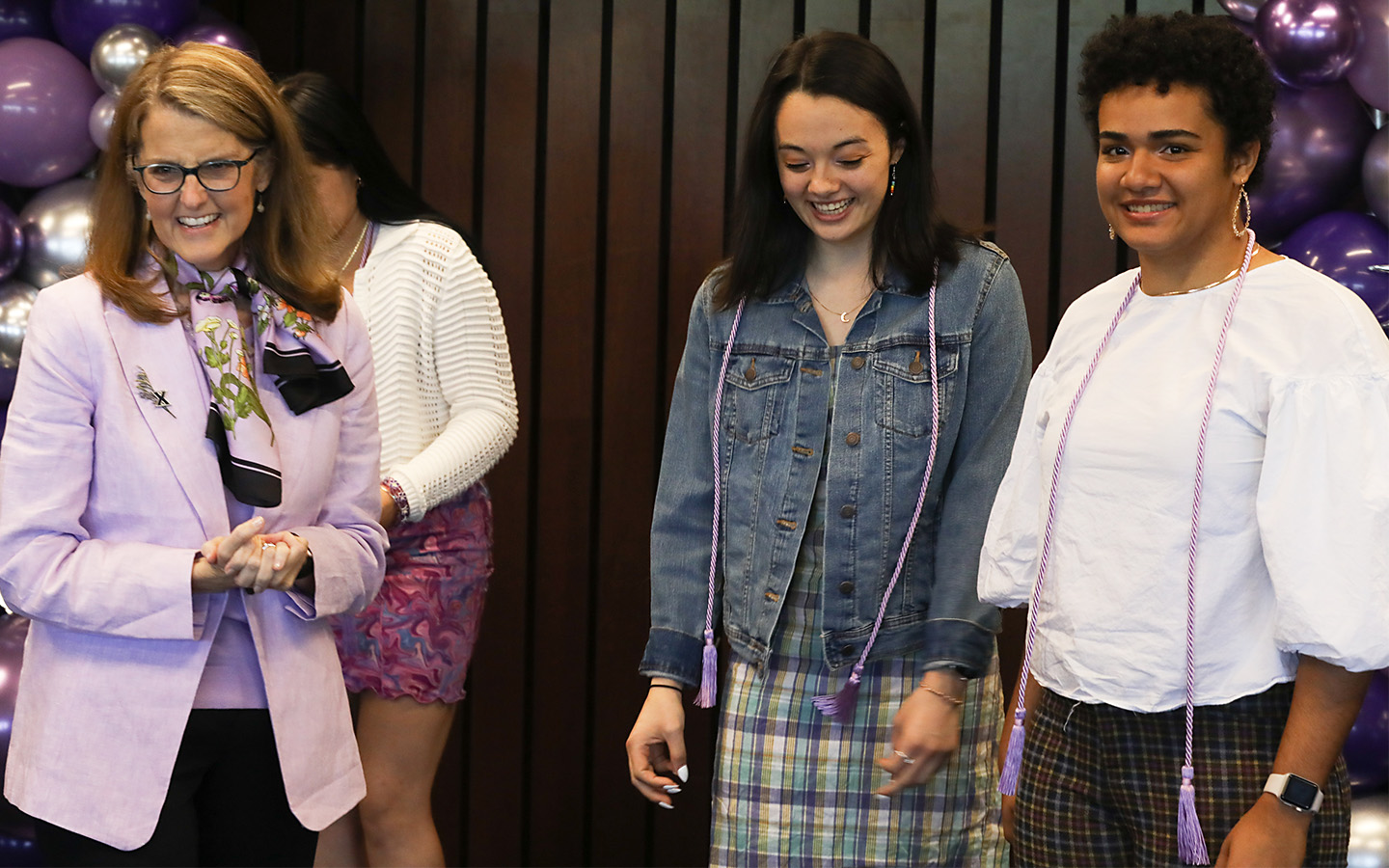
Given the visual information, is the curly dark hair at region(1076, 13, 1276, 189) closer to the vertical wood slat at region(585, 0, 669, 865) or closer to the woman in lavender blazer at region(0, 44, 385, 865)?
the woman in lavender blazer at region(0, 44, 385, 865)

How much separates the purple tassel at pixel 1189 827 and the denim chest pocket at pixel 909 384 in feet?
2.23

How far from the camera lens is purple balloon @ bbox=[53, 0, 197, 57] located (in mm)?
3465

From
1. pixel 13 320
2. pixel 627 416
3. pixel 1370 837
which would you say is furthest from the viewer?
pixel 627 416

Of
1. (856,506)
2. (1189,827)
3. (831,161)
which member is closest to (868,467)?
(856,506)

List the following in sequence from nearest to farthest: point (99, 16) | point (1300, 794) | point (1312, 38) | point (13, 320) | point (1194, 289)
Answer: point (1300, 794) → point (1194, 289) → point (1312, 38) → point (13, 320) → point (99, 16)

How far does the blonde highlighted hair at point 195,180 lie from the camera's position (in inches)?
77.0

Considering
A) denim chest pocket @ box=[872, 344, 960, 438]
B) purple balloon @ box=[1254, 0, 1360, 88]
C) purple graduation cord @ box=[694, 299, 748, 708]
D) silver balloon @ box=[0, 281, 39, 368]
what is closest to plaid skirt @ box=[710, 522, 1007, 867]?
purple graduation cord @ box=[694, 299, 748, 708]

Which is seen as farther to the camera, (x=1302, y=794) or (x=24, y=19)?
(x=24, y=19)

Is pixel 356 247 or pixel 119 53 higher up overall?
pixel 119 53

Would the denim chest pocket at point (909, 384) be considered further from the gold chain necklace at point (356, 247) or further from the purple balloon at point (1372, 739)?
the gold chain necklace at point (356, 247)

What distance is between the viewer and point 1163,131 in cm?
173

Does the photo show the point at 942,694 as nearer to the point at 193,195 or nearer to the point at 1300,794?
Answer: the point at 1300,794

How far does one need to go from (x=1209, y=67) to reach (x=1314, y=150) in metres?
1.23

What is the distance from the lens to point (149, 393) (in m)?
1.88
